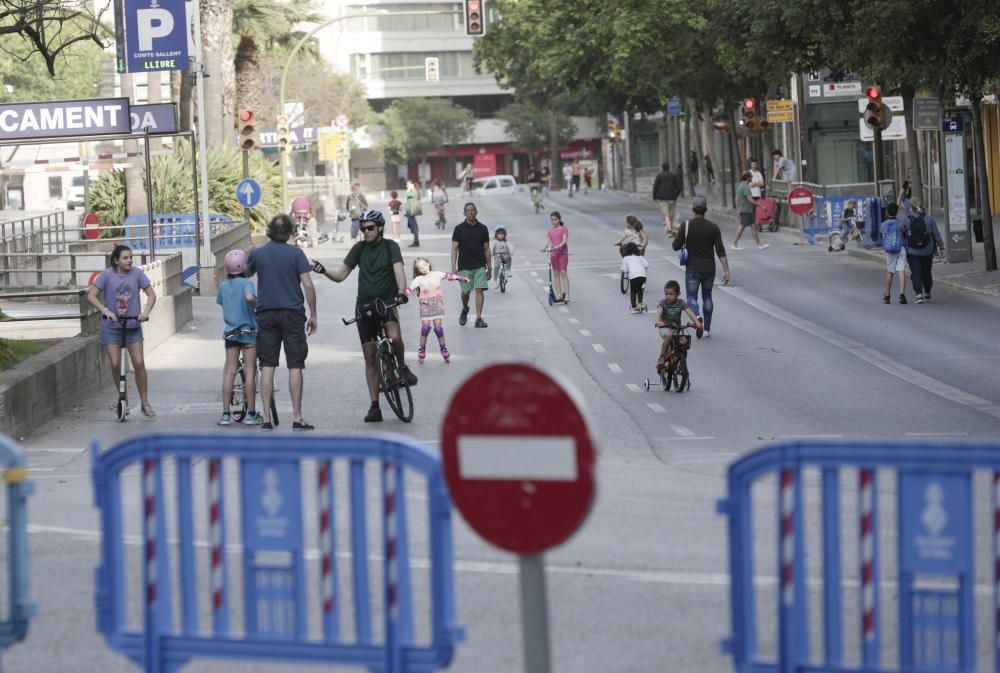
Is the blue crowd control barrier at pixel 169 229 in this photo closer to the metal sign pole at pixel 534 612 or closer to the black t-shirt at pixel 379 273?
the black t-shirt at pixel 379 273

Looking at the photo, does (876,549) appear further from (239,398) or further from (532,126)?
(532,126)

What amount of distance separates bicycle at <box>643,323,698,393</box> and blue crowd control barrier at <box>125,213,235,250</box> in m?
18.6

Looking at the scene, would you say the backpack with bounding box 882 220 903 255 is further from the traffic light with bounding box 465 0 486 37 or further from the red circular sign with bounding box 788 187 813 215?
the traffic light with bounding box 465 0 486 37

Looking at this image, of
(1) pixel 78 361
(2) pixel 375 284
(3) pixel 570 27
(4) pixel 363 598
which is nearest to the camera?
(4) pixel 363 598

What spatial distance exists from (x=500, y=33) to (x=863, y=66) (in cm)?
3437

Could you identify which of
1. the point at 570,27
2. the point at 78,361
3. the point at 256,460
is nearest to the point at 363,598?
the point at 256,460

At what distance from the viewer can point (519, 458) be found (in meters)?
4.84

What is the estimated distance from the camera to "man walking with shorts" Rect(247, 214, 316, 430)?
14.5 m

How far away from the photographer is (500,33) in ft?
207

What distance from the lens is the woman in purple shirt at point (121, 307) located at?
15922 millimetres

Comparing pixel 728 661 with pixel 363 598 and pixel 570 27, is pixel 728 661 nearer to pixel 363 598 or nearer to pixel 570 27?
pixel 363 598

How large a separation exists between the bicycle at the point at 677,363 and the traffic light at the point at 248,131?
60.7 feet

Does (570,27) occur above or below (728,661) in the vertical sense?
above

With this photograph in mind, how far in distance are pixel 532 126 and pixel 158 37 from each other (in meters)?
86.3
